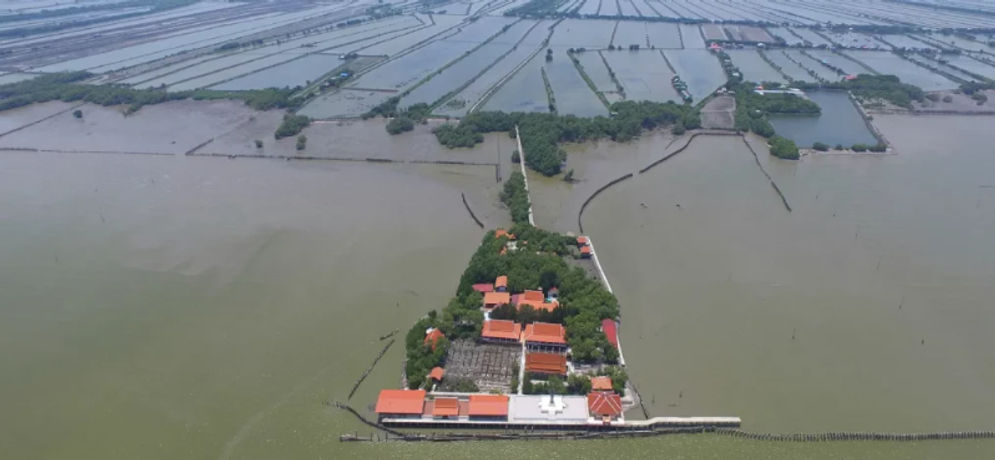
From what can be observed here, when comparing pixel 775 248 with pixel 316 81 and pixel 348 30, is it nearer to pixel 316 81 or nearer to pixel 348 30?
pixel 316 81

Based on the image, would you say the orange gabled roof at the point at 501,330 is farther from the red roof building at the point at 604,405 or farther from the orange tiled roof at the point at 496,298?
the red roof building at the point at 604,405

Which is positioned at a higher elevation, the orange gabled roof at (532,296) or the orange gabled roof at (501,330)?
the orange gabled roof at (532,296)

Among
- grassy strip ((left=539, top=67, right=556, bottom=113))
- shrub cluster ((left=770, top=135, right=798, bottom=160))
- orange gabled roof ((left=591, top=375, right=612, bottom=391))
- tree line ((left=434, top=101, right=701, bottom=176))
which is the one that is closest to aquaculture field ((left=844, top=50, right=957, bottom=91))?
shrub cluster ((left=770, top=135, right=798, bottom=160))

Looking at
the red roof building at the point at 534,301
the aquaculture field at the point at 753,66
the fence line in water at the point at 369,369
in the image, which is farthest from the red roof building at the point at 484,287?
the aquaculture field at the point at 753,66

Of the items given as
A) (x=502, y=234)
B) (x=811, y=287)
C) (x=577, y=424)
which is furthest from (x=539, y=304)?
(x=811, y=287)

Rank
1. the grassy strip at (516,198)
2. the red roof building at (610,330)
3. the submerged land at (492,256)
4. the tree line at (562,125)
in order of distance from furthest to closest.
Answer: the tree line at (562,125) < the grassy strip at (516,198) < the red roof building at (610,330) < the submerged land at (492,256)

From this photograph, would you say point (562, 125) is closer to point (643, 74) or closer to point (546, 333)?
point (643, 74)

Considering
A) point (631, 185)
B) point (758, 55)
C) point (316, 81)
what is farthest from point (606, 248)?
point (758, 55)
